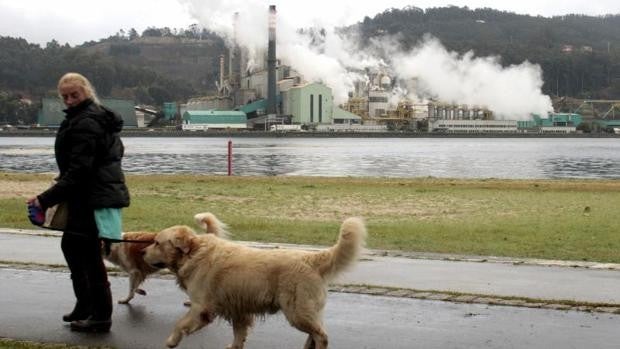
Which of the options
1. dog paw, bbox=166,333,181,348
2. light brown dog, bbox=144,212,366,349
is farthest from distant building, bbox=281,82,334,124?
dog paw, bbox=166,333,181,348

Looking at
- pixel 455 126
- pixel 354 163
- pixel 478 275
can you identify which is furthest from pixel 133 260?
pixel 455 126

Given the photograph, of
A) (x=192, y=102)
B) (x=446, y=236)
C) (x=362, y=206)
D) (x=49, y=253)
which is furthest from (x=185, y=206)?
(x=192, y=102)

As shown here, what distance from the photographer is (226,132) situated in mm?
172750

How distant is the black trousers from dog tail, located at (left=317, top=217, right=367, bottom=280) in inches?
81.0

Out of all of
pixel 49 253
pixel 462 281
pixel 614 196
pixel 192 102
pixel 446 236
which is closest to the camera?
pixel 462 281

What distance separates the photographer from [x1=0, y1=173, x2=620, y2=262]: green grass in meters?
13.4

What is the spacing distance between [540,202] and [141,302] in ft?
55.1

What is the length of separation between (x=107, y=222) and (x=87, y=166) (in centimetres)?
51

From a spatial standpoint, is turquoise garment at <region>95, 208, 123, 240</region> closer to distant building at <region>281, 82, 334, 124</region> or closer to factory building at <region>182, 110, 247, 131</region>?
distant building at <region>281, 82, 334, 124</region>

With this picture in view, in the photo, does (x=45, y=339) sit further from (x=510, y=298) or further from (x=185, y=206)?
(x=185, y=206)

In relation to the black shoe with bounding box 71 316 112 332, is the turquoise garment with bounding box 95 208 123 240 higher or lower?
higher

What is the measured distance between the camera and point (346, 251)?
604 cm

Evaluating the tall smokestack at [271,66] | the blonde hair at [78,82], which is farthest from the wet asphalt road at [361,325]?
the tall smokestack at [271,66]

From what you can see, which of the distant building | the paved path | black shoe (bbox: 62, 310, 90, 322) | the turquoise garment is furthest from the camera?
the distant building
